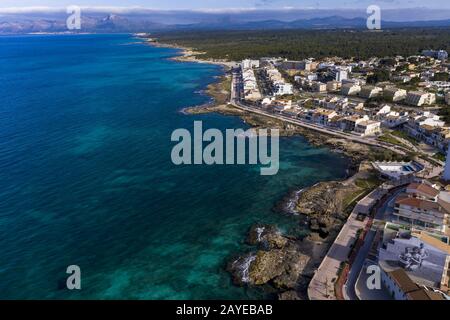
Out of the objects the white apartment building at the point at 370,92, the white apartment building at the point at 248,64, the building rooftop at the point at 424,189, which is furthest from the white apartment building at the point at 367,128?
the white apartment building at the point at 248,64

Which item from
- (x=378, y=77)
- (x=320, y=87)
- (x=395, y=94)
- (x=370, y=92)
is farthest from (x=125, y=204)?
(x=378, y=77)

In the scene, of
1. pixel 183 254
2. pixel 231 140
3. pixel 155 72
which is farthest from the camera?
pixel 155 72

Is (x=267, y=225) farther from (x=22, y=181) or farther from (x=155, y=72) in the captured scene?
(x=155, y=72)

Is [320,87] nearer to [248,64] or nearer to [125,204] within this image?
[248,64]

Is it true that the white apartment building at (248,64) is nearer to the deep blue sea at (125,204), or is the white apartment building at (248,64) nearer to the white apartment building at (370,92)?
the white apartment building at (370,92)

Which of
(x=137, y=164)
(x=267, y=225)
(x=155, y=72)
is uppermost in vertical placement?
(x=155, y=72)

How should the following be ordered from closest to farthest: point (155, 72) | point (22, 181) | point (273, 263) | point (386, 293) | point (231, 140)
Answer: point (386, 293) < point (273, 263) < point (22, 181) < point (231, 140) < point (155, 72)

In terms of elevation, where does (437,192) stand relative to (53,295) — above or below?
above

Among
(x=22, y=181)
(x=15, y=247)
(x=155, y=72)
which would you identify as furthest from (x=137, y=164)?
(x=155, y=72)

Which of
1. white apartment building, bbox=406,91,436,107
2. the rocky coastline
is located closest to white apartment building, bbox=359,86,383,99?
white apartment building, bbox=406,91,436,107
